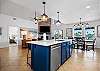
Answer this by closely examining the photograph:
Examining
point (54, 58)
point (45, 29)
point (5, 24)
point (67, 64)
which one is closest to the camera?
point (54, 58)

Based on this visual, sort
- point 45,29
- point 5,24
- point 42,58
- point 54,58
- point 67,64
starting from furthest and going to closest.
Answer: point 45,29 → point 5,24 → point 67,64 → point 54,58 → point 42,58

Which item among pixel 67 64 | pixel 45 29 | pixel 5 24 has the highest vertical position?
pixel 5 24

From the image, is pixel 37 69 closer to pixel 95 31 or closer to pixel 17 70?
pixel 17 70

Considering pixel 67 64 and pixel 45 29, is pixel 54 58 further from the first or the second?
pixel 45 29

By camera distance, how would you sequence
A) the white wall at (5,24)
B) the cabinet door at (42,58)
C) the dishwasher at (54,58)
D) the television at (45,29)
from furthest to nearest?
the television at (45,29)
the white wall at (5,24)
the dishwasher at (54,58)
the cabinet door at (42,58)

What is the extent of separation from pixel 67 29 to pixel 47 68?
12219 mm

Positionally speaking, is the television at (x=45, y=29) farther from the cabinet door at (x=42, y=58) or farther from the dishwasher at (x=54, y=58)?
the cabinet door at (x=42, y=58)

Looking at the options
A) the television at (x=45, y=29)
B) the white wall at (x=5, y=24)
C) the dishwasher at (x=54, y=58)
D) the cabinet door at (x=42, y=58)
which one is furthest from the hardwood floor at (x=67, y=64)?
the television at (x=45, y=29)

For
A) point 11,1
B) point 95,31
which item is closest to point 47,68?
point 11,1

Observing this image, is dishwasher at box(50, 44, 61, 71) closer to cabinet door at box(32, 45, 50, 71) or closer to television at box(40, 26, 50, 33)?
cabinet door at box(32, 45, 50, 71)

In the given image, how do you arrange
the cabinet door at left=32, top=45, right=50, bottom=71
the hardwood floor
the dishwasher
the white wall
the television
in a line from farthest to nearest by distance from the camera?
the television
the white wall
the hardwood floor
the dishwasher
the cabinet door at left=32, top=45, right=50, bottom=71

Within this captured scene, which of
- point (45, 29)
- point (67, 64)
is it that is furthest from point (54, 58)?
point (45, 29)

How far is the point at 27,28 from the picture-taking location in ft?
48.3

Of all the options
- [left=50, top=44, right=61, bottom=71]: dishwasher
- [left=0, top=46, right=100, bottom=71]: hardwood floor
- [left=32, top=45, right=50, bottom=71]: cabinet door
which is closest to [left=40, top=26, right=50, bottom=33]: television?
[left=0, top=46, right=100, bottom=71]: hardwood floor
